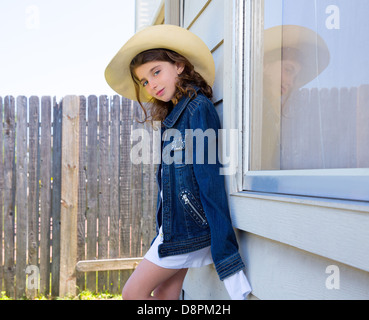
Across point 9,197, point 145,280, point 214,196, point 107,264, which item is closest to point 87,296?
point 107,264

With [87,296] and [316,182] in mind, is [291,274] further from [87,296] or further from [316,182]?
[87,296]

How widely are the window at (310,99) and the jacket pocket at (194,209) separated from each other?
0.21 meters

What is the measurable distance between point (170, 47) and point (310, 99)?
0.78 metres

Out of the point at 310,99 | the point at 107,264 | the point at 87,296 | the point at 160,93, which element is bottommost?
the point at 87,296

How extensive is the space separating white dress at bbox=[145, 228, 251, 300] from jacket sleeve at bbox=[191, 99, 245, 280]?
0.04 metres

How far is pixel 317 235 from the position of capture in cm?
83

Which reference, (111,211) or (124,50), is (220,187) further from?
(111,211)

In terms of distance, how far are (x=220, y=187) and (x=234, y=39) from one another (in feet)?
1.97

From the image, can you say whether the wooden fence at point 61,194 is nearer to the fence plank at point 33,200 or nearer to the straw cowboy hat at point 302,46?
the fence plank at point 33,200

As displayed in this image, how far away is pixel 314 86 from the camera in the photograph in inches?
38.5

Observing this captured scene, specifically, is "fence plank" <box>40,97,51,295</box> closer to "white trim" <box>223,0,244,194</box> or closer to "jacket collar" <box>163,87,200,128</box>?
"jacket collar" <box>163,87,200,128</box>

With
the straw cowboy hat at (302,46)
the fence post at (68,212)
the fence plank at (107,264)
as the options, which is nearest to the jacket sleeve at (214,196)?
the straw cowboy hat at (302,46)

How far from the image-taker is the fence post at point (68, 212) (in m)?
3.44
